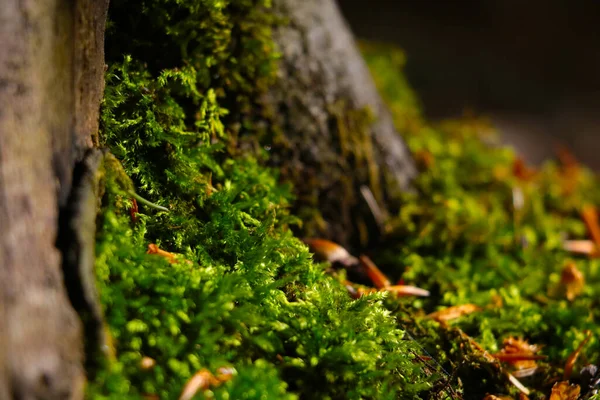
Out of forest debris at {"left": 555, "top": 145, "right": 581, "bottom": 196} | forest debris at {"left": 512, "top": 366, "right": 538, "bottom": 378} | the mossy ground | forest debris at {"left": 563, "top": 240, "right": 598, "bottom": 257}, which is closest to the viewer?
the mossy ground

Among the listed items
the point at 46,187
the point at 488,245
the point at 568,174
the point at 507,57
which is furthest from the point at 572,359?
the point at 507,57

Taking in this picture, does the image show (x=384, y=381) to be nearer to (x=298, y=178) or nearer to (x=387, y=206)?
(x=298, y=178)

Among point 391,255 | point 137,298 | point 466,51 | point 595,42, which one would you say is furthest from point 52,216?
point 595,42

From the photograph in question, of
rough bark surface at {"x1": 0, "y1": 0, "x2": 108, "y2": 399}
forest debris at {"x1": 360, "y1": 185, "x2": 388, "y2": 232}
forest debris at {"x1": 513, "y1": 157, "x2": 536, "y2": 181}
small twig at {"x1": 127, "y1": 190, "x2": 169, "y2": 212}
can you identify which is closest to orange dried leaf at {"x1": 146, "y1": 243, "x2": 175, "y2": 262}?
small twig at {"x1": 127, "y1": 190, "x2": 169, "y2": 212}

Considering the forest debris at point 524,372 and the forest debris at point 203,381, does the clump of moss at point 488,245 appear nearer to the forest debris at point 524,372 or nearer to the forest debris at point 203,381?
the forest debris at point 524,372

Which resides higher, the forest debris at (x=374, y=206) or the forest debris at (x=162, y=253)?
the forest debris at (x=162, y=253)

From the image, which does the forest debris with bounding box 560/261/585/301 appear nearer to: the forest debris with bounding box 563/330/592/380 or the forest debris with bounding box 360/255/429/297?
the forest debris with bounding box 563/330/592/380

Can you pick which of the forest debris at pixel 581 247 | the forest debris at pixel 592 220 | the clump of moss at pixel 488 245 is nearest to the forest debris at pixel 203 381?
the clump of moss at pixel 488 245
